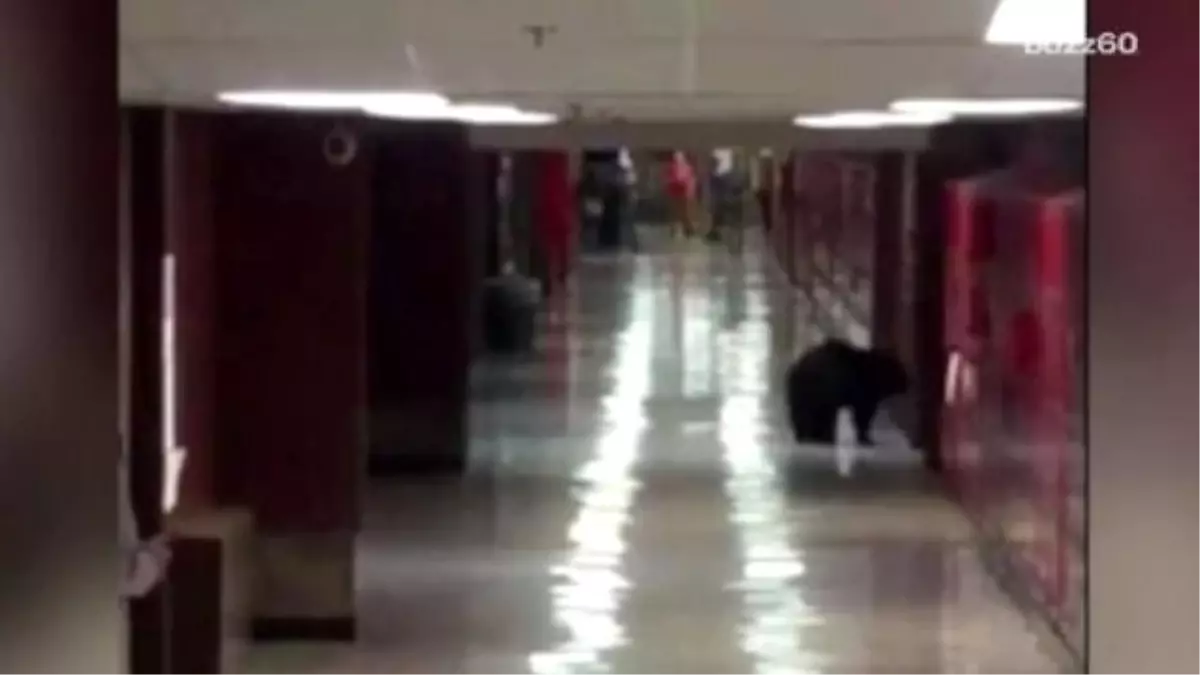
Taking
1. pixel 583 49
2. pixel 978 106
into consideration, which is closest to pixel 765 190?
pixel 978 106

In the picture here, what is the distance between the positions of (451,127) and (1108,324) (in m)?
9.60

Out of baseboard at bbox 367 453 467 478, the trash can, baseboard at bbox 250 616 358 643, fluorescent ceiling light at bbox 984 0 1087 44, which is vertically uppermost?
fluorescent ceiling light at bbox 984 0 1087 44

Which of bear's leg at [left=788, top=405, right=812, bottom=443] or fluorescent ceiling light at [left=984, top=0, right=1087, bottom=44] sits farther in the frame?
bear's leg at [left=788, top=405, right=812, bottom=443]

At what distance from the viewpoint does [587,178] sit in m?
27.6

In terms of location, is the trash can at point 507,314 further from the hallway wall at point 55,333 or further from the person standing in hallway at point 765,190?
the hallway wall at point 55,333

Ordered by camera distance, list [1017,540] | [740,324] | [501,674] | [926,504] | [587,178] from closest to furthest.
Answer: [501,674]
[1017,540]
[926,504]
[740,324]
[587,178]

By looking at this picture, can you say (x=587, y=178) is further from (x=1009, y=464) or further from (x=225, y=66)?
(x=225, y=66)

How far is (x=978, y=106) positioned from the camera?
24.5ft

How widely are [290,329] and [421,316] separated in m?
5.87

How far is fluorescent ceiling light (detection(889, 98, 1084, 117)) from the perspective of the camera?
6109 mm

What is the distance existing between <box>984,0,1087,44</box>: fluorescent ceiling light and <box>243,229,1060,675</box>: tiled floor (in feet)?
15.0

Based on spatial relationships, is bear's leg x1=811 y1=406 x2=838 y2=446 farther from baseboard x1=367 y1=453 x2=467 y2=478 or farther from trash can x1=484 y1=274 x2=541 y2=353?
trash can x1=484 y1=274 x2=541 y2=353

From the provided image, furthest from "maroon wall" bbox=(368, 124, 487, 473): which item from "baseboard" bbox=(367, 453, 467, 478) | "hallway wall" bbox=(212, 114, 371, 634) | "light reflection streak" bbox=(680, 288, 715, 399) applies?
"hallway wall" bbox=(212, 114, 371, 634)

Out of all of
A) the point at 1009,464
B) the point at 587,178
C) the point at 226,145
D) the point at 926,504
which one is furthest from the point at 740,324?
the point at 226,145
